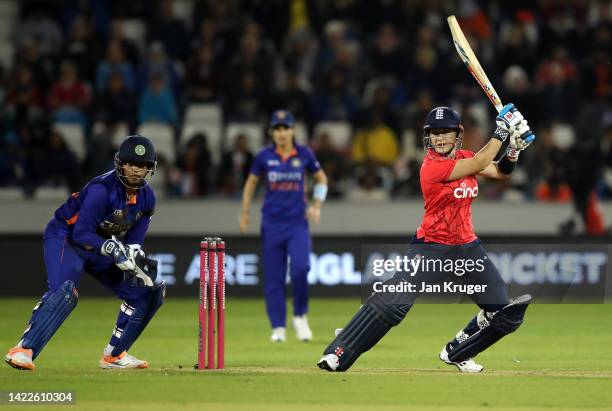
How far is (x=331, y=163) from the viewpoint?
1825 centimetres

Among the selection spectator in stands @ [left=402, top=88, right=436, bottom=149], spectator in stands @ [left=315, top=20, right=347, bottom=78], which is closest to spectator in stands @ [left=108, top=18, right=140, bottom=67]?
spectator in stands @ [left=315, top=20, right=347, bottom=78]

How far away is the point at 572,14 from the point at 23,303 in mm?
10425

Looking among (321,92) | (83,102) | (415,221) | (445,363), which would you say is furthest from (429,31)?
(445,363)

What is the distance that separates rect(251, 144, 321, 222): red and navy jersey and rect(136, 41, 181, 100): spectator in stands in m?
6.80

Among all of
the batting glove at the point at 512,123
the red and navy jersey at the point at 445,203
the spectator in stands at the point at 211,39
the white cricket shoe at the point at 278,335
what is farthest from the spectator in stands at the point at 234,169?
the batting glove at the point at 512,123

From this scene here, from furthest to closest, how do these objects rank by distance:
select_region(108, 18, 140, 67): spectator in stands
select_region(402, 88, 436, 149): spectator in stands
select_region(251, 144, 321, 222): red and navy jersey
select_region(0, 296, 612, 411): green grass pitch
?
select_region(108, 18, 140, 67): spectator in stands, select_region(402, 88, 436, 149): spectator in stands, select_region(251, 144, 321, 222): red and navy jersey, select_region(0, 296, 612, 411): green grass pitch

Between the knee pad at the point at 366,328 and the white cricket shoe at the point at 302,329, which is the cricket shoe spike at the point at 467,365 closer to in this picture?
the knee pad at the point at 366,328

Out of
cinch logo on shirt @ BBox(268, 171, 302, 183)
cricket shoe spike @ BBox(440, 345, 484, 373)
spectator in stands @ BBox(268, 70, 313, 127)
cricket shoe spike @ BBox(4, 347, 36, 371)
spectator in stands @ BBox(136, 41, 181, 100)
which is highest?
spectator in stands @ BBox(136, 41, 181, 100)

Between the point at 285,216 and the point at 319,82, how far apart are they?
23.7ft

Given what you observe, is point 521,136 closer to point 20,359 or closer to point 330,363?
point 330,363

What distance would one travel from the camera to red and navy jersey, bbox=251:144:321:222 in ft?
42.9

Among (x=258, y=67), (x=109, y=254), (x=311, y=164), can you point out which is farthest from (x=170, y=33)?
(x=109, y=254)

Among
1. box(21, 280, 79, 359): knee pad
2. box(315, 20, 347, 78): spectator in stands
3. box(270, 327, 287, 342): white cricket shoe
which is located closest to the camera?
box(21, 280, 79, 359): knee pad

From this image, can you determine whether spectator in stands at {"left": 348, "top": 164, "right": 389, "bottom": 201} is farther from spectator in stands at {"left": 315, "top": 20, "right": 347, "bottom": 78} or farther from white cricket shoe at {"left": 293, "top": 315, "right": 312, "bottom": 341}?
white cricket shoe at {"left": 293, "top": 315, "right": 312, "bottom": 341}
